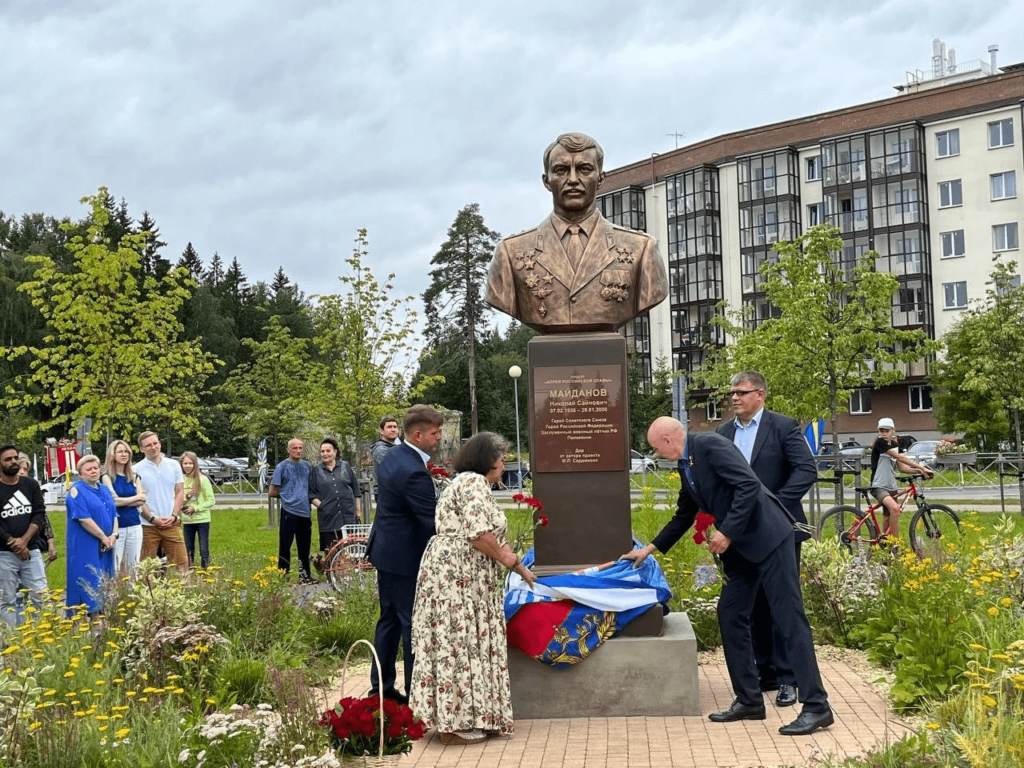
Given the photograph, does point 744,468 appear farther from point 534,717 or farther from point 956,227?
point 956,227

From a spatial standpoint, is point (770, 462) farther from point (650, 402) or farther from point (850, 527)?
point (650, 402)

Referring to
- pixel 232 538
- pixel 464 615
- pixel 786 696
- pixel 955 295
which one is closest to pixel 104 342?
pixel 232 538

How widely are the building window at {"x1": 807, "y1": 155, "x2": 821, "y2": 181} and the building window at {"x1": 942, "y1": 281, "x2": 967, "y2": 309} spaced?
9152mm

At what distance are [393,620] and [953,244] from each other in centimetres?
5270

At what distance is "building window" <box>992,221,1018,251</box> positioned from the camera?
51844 mm

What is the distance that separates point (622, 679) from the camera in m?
6.86

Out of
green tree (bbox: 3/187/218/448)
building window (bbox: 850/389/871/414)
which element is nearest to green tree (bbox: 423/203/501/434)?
building window (bbox: 850/389/871/414)

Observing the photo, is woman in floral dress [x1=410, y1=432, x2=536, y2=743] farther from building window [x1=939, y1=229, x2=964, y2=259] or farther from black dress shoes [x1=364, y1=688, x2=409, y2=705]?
building window [x1=939, y1=229, x2=964, y2=259]

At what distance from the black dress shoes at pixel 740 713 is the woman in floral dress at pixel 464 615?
4.16 feet

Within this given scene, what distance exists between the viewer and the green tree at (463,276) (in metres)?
58.8

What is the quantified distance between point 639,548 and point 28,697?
372 centimetres

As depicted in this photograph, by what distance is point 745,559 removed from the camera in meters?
6.52

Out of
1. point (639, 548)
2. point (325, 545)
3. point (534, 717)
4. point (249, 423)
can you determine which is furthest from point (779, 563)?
point (249, 423)

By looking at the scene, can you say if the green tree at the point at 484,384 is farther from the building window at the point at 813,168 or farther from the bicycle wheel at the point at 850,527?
the bicycle wheel at the point at 850,527
